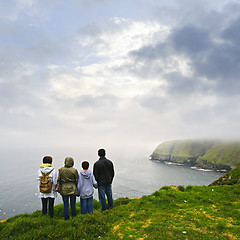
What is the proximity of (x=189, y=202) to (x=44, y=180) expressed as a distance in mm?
9628

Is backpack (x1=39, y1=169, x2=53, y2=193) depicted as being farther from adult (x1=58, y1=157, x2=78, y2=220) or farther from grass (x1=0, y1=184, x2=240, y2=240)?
grass (x1=0, y1=184, x2=240, y2=240)

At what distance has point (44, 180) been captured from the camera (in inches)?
359

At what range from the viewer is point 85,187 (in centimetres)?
1016

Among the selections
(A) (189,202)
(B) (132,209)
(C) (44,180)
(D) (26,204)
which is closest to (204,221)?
(A) (189,202)

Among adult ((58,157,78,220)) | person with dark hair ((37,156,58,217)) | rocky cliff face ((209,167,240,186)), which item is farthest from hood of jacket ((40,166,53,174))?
rocky cliff face ((209,167,240,186))

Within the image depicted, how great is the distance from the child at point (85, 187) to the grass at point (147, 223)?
1290 mm

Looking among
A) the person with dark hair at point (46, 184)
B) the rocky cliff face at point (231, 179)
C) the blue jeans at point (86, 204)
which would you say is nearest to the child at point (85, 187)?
the blue jeans at point (86, 204)

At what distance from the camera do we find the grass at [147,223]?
702 centimetres

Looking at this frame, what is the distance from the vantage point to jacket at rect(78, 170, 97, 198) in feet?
33.2

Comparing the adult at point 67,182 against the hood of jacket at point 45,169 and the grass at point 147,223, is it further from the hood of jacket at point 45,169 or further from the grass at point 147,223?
the grass at point 147,223

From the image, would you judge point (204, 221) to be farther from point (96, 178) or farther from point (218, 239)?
point (96, 178)

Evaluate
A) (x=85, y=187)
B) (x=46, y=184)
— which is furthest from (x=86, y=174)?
(x=46, y=184)

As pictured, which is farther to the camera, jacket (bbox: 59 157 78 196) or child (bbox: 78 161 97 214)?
child (bbox: 78 161 97 214)

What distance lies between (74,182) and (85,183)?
78 cm
